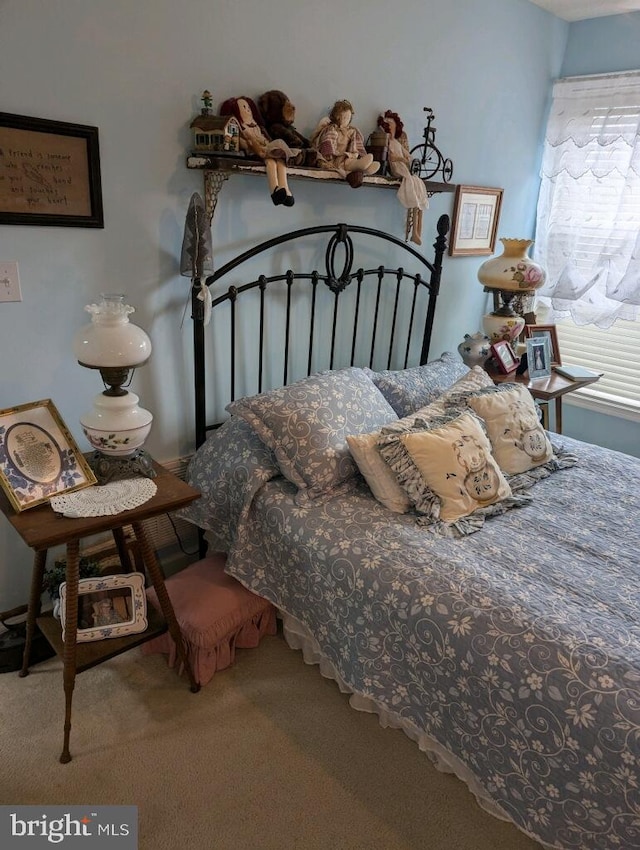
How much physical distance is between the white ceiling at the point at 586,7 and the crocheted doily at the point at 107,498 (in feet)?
10.1

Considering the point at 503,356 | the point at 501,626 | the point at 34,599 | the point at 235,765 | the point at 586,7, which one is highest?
the point at 586,7

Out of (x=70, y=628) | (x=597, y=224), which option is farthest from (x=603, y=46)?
(x=70, y=628)

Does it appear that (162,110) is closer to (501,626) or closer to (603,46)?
(501,626)

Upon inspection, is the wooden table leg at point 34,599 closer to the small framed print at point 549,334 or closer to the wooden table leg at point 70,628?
the wooden table leg at point 70,628

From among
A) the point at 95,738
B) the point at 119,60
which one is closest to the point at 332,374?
the point at 119,60

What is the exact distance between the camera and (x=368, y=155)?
2.13 meters

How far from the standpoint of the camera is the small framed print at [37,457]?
5.04ft

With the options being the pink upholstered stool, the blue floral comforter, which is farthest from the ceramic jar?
the pink upholstered stool

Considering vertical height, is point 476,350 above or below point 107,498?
above

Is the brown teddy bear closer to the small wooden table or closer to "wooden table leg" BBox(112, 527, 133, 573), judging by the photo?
"wooden table leg" BBox(112, 527, 133, 573)

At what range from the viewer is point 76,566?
151cm

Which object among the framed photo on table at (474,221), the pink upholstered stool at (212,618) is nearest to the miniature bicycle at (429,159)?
the framed photo on table at (474,221)

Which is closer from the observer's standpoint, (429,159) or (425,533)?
(425,533)

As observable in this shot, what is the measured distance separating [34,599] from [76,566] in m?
0.34
